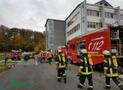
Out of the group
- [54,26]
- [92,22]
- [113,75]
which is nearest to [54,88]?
[113,75]

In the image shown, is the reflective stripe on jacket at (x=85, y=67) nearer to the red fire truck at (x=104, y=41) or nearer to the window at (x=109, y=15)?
the red fire truck at (x=104, y=41)

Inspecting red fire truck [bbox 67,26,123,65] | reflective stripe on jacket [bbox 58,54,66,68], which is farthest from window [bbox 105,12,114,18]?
reflective stripe on jacket [bbox 58,54,66,68]

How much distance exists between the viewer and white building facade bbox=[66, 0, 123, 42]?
65.1 m

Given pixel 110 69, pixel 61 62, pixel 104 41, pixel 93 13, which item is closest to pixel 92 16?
pixel 93 13

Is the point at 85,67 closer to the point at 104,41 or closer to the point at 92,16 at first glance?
the point at 104,41

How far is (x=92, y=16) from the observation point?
66438 millimetres

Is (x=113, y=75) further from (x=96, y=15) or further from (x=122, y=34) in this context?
(x=96, y=15)

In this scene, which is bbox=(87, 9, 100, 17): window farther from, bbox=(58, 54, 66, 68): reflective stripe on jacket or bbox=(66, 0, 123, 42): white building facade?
bbox=(58, 54, 66, 68): reflective stripe on jacket

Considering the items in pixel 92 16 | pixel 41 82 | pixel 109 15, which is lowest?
pixel 41 82

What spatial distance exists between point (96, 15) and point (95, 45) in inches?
1836

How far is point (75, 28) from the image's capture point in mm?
72750

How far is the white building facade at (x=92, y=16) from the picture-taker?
214 feet

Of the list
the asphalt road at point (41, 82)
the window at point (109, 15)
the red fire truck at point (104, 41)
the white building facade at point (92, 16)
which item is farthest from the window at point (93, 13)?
the asphalt road at point (41, 82)

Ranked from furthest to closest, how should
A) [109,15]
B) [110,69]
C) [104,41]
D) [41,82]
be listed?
[109,15] → [104,41] → [41,82] → [110,69]
